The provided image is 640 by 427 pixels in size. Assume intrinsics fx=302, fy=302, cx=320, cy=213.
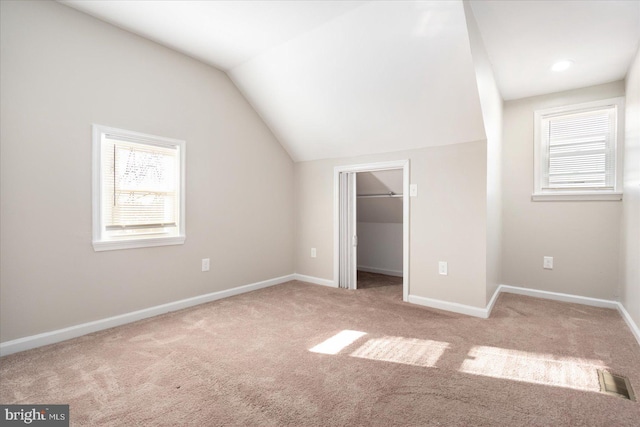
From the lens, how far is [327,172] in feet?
13.6

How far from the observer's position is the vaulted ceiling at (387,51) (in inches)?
92.6

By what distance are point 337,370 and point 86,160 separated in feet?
8.48

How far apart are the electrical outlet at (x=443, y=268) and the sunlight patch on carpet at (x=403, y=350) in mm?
978

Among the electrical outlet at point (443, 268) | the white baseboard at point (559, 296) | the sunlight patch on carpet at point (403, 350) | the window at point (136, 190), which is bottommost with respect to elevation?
the sunlight patch on carpet at point (403, 350)

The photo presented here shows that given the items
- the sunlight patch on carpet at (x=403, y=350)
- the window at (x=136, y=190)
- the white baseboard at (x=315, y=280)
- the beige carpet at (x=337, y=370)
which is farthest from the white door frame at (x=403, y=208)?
the window at (x=136, y=190)

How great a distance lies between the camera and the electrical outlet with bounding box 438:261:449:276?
3.18 m

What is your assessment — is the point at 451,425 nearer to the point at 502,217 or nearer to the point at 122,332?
the point at 122,332

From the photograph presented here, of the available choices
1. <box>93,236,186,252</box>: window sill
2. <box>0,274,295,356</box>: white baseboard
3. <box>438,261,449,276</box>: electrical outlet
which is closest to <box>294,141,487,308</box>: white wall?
<box>438,261,449,276</box>: electrical outlet

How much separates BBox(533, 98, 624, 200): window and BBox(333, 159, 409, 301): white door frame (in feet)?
5.51

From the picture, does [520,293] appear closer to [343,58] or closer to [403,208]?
[403,208]

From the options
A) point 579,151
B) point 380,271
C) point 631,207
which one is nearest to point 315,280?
point 380,271

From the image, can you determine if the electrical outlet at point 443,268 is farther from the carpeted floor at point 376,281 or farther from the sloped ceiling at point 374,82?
the sloped ceiling at point 374,82

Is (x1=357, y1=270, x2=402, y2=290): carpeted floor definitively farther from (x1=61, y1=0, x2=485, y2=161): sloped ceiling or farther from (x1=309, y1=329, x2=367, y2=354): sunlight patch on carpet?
(x1=61, y1=0, x2=485, y2=161): sloped ceiling

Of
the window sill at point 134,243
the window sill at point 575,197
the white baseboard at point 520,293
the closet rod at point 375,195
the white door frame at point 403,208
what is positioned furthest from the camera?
the closet rod at point 375,195
